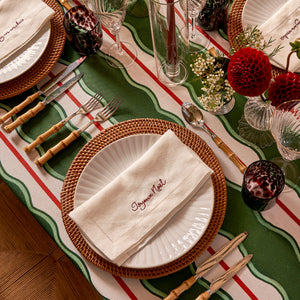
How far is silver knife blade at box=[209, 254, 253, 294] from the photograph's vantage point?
0.85 metres

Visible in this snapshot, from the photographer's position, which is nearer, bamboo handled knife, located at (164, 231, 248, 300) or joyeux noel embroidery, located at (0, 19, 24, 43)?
bamboo handled knife, located at (164, 231, 248, 300)

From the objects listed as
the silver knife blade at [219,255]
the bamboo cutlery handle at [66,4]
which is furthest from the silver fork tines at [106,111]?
the silver knife blade at [219,255]

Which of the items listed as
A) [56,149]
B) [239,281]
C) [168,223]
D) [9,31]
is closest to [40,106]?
[56,149]

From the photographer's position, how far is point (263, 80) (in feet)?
2.55

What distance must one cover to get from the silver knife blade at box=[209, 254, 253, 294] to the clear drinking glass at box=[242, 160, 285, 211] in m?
0.13

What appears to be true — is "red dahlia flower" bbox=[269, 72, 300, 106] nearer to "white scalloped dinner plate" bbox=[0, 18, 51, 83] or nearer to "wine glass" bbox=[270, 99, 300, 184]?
"wine glass" bbox=[270, 99, 300, 184]

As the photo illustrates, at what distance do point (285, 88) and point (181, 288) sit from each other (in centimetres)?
53

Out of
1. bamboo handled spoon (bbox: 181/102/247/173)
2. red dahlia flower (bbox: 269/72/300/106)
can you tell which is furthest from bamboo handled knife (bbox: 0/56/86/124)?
red dahlia flower (bbox: 269/72/300/106)

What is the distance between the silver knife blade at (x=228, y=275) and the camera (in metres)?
0.85

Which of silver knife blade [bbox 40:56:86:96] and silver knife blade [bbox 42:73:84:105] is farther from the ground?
silver knife blade [bbox 40:56:86:96]

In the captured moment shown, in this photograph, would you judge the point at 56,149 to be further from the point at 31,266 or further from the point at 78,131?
the point at 31,266

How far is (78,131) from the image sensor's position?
3.39 feet

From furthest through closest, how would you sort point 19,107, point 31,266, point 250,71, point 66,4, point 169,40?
1. point 31,266
2. point 66,4
3. point 19,107
4. point 169,40
5. point 250,71

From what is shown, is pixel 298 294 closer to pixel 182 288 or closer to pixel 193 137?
pixel 182 288
